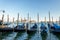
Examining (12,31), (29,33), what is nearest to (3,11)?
(12,31)

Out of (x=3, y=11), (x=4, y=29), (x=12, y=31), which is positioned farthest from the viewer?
(x=3, y=11)

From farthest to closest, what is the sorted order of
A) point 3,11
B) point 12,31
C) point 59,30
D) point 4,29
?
point 3,11 → point 12,31 → point 4,29 → point 59,30

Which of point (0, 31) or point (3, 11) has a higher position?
point (3, 11)

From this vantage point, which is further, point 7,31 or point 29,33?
point 7,31

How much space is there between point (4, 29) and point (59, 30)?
919 centimetres

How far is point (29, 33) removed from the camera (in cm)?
1930

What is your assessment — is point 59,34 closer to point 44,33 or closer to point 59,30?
point 59,30

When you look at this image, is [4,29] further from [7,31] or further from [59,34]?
[59,34]

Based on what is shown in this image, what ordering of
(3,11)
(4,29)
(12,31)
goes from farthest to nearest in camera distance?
(3,11) → (12,31) → (4,29)

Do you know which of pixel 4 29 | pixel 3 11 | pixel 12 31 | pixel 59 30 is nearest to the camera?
pixel 59 30

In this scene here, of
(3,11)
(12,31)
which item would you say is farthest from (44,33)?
(3,11)

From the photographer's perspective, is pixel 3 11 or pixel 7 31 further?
pixel 3 11

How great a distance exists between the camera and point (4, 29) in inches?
797

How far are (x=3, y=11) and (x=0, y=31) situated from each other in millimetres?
8960
